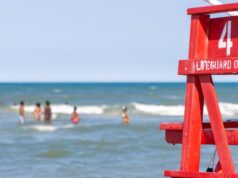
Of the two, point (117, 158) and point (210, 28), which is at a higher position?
point (210, 28)

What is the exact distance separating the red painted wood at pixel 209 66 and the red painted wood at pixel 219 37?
0.18 ft

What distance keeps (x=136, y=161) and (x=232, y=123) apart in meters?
12.0

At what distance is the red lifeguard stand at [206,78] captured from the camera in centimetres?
526

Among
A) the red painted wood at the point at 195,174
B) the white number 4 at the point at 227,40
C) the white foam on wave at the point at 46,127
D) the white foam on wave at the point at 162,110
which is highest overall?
the white number 4 at the point at 227,40

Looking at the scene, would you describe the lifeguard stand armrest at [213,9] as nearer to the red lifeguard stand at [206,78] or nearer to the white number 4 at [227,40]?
the red lifeguard stand at [206,78]

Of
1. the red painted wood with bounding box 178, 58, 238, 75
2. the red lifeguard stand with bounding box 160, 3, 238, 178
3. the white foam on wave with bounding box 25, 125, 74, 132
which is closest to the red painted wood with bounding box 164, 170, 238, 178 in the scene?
the red lifeguard stand with bounding box 160, 3, 238, 178

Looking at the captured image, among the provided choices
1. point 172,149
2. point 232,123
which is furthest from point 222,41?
point 172,149

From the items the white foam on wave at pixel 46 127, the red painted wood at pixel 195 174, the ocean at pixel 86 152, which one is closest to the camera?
the red painted wood at pixel 195 174

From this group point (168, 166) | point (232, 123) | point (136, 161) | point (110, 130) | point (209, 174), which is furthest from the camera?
point (110, 130)

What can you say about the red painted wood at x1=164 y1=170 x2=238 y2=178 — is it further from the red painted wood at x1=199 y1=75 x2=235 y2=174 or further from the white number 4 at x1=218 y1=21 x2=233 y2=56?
the white number 4 at x1=218 y1=21 x2=233 y2=56

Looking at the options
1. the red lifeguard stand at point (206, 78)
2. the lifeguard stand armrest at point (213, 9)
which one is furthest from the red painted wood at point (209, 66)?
the lifeguard stand armrest at point (213, 9)

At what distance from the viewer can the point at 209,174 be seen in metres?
5.21

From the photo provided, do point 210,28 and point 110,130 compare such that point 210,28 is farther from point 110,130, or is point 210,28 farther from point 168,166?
point 110,130

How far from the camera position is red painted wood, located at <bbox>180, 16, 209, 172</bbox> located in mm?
5375
